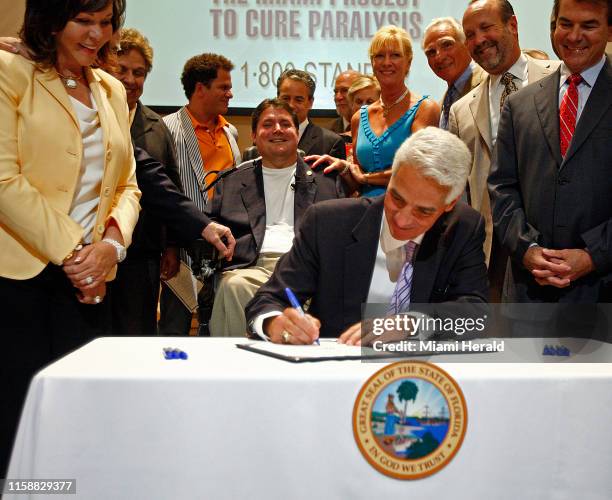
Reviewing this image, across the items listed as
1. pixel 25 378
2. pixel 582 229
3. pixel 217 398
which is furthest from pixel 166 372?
pixel 582 229

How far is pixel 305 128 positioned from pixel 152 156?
1.02m

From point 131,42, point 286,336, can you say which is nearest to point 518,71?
point 131,42

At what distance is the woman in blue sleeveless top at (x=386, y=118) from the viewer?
3488 mm

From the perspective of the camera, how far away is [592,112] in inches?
102

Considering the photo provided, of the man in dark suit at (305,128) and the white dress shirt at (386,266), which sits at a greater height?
the man in dark suit at (305,128)

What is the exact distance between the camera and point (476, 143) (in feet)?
10.6

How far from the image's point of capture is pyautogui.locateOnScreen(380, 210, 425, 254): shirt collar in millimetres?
2154

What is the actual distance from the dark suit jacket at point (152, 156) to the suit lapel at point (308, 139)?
2.60ft

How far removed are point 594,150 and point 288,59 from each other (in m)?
3.42

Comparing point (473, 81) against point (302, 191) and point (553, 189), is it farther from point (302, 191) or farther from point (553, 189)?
point (553, 189)

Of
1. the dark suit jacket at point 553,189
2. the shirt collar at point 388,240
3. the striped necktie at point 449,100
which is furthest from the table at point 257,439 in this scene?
the striped necktie at point 449,100

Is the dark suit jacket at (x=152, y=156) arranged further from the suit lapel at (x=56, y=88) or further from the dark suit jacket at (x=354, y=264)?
the dark suit jacket at (x=354, y=264)

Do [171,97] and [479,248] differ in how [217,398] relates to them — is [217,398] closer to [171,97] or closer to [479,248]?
[479,248]

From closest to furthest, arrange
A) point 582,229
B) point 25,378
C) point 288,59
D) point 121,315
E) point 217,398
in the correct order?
point 217,398, point 25,378, point 582,229, point 121,315, point 288,59
